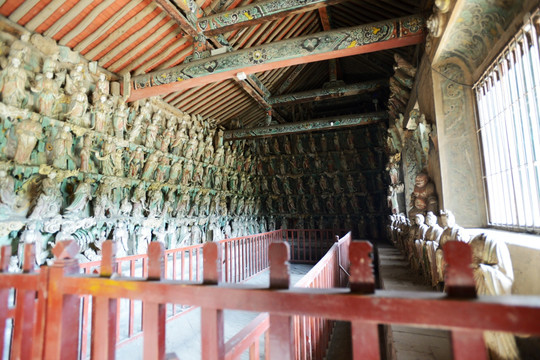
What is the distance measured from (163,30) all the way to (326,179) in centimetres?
968

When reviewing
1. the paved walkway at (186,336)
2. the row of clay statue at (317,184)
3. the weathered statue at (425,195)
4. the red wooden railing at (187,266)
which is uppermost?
the row of clay statue at (317,184)

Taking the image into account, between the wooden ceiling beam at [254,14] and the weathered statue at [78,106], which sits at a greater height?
the wooden ceiling beam at [254,14]

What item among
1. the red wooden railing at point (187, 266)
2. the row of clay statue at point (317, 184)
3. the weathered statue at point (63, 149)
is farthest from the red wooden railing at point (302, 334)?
the row of clay statue at point (317, 184)

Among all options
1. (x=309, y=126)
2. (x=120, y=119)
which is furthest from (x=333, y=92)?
(x=120, y=119)

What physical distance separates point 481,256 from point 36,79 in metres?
6.93

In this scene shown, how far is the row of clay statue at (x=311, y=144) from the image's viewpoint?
43.6ft

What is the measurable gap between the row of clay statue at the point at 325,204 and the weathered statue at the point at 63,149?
976cm

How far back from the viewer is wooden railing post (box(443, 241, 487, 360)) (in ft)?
2.62

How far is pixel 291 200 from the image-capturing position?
14.1 meters

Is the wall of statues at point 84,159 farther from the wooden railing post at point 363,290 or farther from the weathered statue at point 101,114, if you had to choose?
the wooden railing post at point 363,290

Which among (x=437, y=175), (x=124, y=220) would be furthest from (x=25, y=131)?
(x=437, y=175)

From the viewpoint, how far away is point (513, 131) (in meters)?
3.13

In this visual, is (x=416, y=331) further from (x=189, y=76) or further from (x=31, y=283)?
(x=189, y=76)

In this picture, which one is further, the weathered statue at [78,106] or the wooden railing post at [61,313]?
the weathered statue at [78,106]
